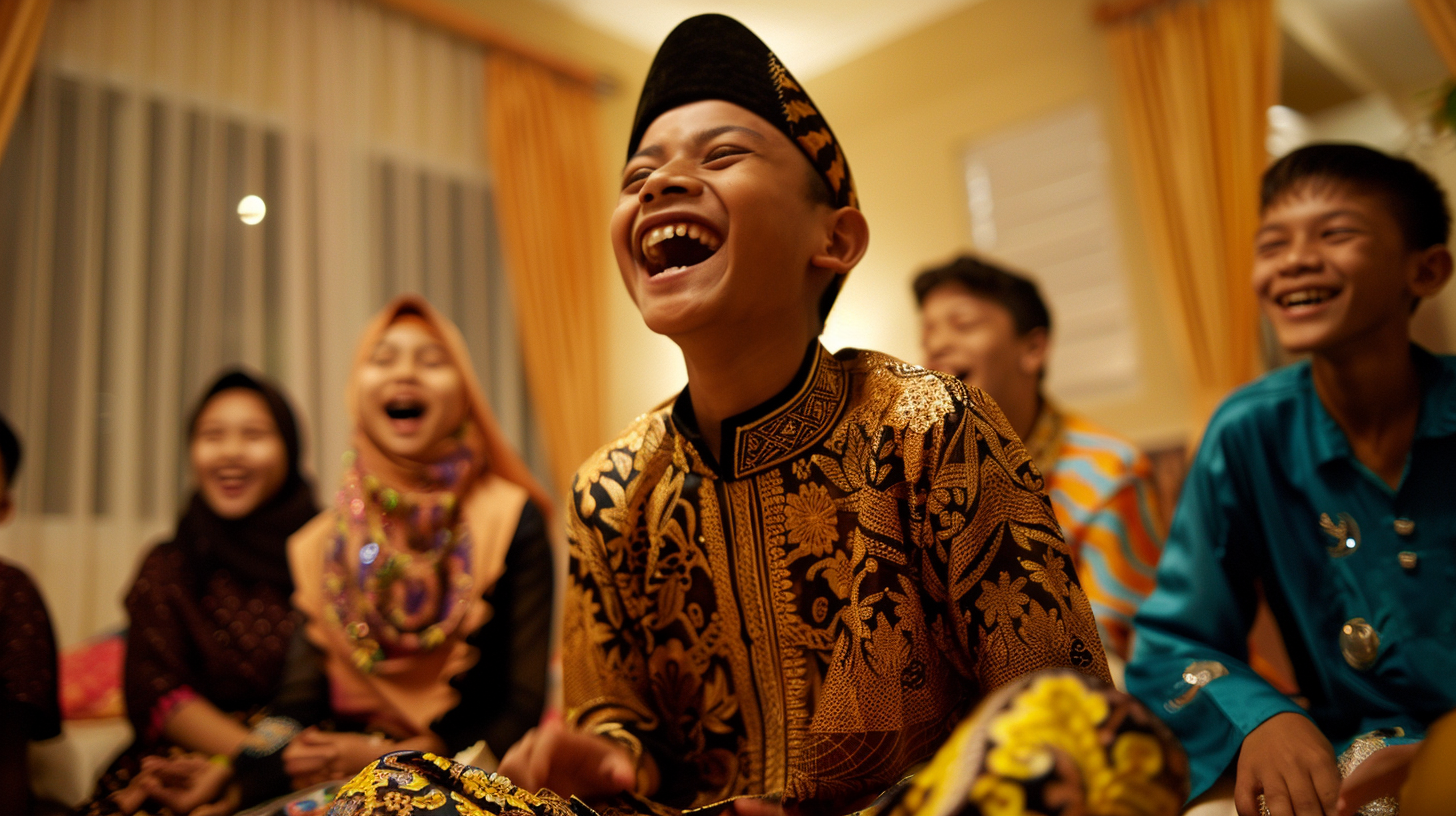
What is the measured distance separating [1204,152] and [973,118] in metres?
1.04

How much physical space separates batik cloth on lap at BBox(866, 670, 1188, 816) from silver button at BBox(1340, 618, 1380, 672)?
75cm

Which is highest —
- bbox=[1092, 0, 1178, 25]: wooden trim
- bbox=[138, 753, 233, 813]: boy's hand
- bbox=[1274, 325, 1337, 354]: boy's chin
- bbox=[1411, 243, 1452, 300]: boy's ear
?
bbox=[1092, 0, 1178, 25]: wooden trim

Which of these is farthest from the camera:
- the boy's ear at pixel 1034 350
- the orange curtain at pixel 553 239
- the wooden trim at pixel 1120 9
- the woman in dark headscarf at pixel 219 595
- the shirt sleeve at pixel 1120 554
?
the orange curtain at pixel 553 239

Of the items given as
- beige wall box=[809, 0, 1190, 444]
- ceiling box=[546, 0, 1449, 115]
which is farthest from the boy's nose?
beige wall box=[809, 0, 1190, 444]

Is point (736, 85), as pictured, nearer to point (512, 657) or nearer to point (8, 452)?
point (512, 657)

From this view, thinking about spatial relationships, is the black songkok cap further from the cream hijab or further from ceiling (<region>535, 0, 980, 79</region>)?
ceiling (<region>535, 0, 980, 79</region>)

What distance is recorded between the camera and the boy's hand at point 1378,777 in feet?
3.09

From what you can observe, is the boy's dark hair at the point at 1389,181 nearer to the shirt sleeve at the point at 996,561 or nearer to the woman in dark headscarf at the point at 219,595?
the shirt sleeve at the point at 996,561

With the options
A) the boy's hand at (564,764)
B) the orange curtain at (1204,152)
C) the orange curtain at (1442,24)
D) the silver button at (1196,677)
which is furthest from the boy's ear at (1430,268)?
the orange curtain at (1204,152)

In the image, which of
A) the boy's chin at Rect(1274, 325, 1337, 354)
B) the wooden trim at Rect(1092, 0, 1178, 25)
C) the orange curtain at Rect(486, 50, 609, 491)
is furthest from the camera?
the orange curtain at Rect(486, 50, 609, 491)

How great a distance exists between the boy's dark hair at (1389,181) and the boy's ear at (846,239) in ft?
2.21

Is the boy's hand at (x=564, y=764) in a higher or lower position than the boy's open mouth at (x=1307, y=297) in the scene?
lower

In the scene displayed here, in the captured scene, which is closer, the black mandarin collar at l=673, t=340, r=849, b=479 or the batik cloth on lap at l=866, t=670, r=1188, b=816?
the batik cloth on lap at l=866, t=670, r=1188, b=816

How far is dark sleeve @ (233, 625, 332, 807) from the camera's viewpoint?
1767mm
